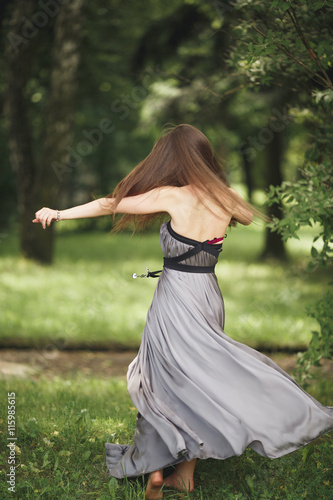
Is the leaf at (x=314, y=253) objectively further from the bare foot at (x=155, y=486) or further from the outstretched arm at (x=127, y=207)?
the bare foot at (x=155, y=486)

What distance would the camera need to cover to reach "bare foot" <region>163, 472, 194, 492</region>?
3.39 m

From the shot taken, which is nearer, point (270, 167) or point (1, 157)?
point (270, 167)

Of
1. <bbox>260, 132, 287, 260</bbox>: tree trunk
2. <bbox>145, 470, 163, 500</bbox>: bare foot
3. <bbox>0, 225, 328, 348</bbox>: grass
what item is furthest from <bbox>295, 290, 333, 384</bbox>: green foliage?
<bbox>260, 132, 287, 260</bbox>: tree trunk

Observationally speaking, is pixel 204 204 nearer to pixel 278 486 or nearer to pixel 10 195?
pixel 278 486

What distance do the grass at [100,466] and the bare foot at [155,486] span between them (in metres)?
0.06

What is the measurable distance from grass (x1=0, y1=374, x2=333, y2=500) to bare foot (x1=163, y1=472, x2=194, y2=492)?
0.05 metres

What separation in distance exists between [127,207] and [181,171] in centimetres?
39

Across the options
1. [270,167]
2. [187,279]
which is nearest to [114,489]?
[187,279]

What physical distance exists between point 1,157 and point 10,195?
1.36 metres

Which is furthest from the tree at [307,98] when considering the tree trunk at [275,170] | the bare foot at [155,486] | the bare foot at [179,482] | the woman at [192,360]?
the tree trunk at [275,170]

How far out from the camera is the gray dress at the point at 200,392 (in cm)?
315

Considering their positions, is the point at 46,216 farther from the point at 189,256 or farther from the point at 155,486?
the point at 155,486

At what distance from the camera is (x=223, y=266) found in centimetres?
1330

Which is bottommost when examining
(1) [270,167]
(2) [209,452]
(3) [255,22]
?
(1) [270,167]
